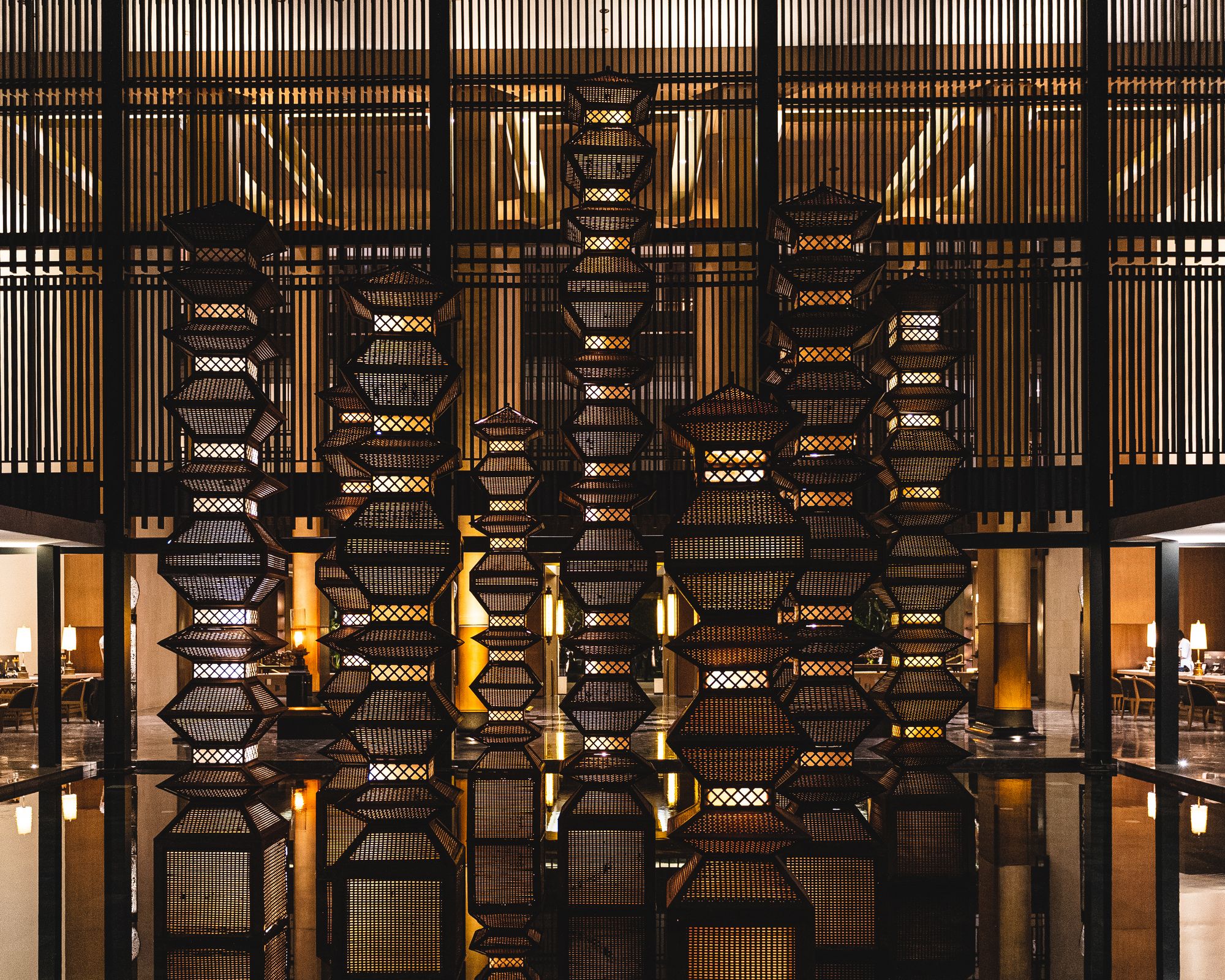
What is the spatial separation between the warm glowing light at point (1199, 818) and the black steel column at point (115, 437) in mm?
8597

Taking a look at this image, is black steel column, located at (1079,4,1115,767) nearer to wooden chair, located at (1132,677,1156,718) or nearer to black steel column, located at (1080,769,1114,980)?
black steel column, located at (1080,769,1114,980)

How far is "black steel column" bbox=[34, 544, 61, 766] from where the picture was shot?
10.7 m

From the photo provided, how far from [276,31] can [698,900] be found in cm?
906

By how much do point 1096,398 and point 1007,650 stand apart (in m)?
3.35

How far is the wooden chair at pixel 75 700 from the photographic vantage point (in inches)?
616

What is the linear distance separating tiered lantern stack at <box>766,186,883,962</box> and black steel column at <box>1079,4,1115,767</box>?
4.76 m

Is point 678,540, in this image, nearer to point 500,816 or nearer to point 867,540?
point 867,540

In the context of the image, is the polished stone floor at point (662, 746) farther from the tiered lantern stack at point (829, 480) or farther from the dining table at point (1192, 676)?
the tiered lantern stack at point (829, 480)

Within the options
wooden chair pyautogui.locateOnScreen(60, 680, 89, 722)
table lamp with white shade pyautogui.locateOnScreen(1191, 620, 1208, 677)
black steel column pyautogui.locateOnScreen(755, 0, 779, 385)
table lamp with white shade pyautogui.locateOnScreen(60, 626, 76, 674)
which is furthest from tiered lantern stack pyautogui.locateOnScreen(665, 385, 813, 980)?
table lamp with white shade pyautogui.locateOnScreen(60, 626, 76, 674)

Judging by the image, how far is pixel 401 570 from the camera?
6273mm

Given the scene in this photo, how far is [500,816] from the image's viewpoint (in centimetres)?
785

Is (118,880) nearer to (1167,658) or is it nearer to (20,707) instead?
(1167,658)

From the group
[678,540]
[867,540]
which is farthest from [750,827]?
[867,540]

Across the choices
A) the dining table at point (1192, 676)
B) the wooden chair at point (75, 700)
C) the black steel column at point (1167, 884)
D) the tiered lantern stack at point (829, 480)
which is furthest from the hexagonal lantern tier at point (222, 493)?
the dining table at point (1192, 676)
